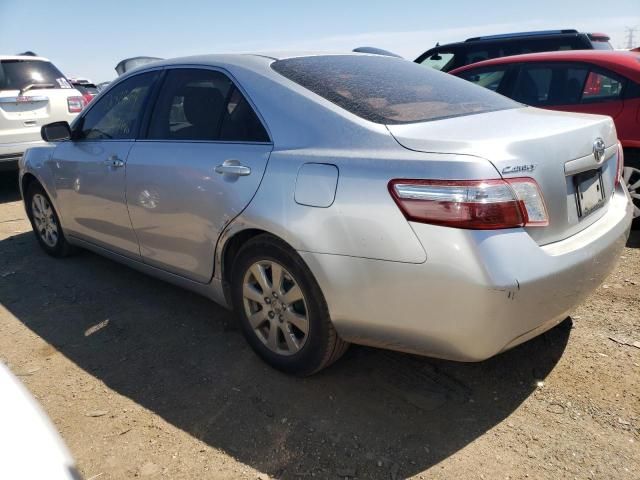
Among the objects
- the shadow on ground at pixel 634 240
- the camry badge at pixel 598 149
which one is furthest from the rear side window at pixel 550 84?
the camry badge at pixel 598 149

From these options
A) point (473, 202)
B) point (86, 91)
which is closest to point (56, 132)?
point (473, 202)

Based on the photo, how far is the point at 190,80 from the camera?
3.23 meters

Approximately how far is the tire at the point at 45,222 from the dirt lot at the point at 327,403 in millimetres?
1142

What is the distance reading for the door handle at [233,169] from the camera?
2656 millimetres

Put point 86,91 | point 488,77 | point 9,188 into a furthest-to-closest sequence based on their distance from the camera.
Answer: point 86,91, point 9,188, point 488,77

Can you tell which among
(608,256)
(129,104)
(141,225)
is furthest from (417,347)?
(129,104)

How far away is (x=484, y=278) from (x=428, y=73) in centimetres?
163

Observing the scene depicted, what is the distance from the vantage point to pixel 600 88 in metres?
4.71

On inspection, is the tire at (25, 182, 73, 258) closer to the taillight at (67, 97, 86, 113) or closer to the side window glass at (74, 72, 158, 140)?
the side window glass at (74, 72, 158, 140)

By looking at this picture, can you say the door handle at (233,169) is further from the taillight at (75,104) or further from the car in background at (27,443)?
the taillight at (75,104)

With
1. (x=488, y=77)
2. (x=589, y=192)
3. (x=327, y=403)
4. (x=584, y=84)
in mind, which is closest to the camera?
(x=589, y=192)

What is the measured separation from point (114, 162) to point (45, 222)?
1624mm

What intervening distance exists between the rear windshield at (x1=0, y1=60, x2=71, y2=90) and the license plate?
735 centimetres

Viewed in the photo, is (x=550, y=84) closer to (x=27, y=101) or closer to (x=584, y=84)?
(x=584, y=84)
